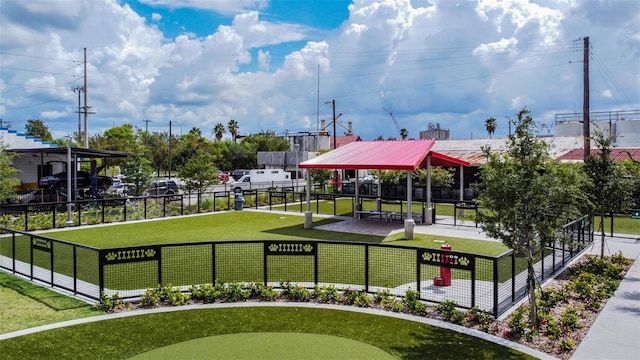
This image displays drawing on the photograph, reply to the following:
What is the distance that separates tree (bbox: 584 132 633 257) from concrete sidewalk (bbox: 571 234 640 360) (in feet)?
7.27

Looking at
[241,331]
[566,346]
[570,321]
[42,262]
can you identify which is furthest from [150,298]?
[570,321]

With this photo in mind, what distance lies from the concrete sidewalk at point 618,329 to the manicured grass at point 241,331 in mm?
1236

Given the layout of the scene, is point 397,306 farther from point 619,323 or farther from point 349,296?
point 619,323

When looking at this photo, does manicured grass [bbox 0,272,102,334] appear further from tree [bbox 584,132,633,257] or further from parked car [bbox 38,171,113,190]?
parked car [bbox 38,171,113,190]

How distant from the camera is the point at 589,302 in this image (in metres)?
9.75

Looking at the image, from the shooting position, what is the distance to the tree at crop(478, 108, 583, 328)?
7.87m

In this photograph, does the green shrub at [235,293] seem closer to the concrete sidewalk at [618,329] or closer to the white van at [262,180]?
the concrete sidewalk at [618,329]

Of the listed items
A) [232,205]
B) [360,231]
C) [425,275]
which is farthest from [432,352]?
[232,205]

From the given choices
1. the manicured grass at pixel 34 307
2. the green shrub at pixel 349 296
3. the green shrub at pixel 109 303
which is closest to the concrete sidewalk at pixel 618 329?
the green shrub at pixel 349 296

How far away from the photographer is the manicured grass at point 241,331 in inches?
283

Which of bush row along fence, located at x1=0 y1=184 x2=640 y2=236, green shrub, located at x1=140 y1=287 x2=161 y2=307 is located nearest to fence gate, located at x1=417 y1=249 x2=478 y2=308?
green shrub, located at x1=140 y1=287 x2=161 y2=307

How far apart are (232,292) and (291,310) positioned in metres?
1.44

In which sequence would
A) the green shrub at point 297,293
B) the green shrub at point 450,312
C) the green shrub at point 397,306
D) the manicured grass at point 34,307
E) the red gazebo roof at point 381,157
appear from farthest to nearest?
the red gazebo roof at point 381,157 < the green shrub at point 297,293 < the green shrub at point 397,306 < the manicured grass at point 34,307 < the green shrub at point 450,312

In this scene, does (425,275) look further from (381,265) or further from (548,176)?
(548,176)
